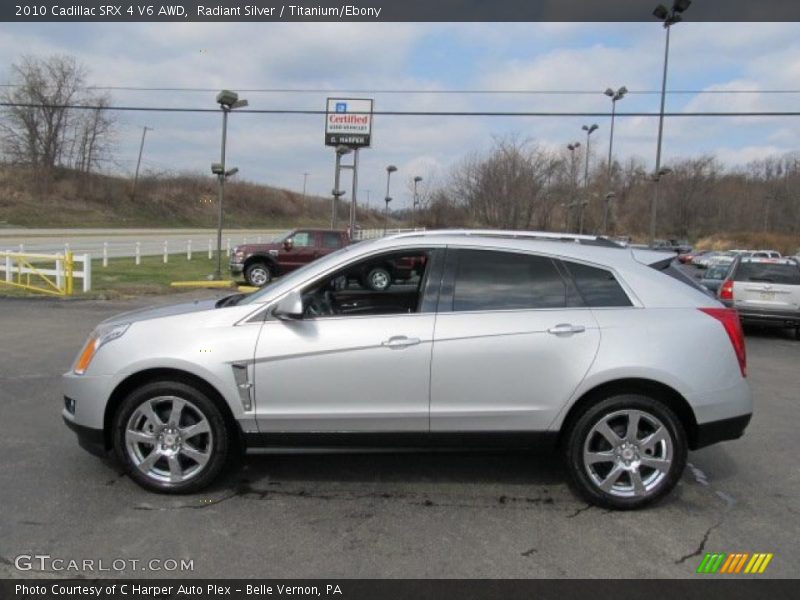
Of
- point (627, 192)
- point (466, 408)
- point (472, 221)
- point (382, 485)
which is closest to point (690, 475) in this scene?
point (466, 408)

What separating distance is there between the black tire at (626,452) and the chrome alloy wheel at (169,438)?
7.53ft

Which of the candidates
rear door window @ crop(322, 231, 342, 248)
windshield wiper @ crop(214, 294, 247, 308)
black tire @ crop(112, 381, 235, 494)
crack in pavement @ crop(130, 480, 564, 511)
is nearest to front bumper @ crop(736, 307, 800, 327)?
crack in pavement @ crop(130, 480, 564, 511)

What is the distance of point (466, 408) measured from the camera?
4.03 m

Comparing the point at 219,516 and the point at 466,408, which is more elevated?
the point at 466,408

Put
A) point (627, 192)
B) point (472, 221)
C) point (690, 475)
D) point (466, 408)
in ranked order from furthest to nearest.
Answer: point (627, 192), point (472, 221), point (690, 475), point (466, 408)

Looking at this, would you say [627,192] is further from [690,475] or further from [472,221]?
[690,475]

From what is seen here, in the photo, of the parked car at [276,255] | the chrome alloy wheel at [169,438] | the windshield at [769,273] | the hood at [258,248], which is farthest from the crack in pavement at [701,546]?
the hood at [258,248]

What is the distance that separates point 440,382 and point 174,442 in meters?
1.71

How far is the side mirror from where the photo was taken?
395 cm

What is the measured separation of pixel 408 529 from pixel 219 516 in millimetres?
1123

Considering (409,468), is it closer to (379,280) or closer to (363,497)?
(363,497)
